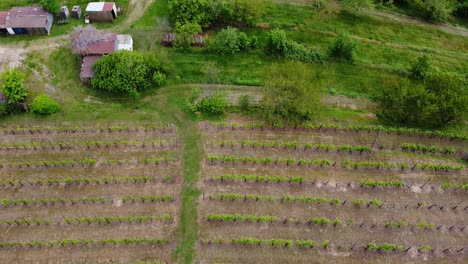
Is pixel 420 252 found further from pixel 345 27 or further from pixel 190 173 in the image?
pixel 345 27

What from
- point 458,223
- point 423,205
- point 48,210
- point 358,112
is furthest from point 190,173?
point 458,223

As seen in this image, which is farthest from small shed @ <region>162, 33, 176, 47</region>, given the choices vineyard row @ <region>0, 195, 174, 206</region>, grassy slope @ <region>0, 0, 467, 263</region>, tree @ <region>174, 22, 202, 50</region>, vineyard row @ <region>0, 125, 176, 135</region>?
vineyard row @ <region>0, 195, 174, 206</region>

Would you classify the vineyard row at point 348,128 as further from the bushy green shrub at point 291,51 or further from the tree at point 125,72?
the bushy green shrub at point 291,51

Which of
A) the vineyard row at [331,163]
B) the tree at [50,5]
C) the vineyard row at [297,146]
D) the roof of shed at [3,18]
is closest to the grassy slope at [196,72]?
the vineyard row at [297,146]

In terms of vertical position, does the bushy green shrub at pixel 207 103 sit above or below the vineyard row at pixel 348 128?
above

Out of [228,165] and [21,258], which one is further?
[228,165]

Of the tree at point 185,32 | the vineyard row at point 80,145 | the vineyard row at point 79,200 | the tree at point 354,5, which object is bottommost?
the vineyard row at point 79,200

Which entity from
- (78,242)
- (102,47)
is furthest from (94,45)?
(78,242)
